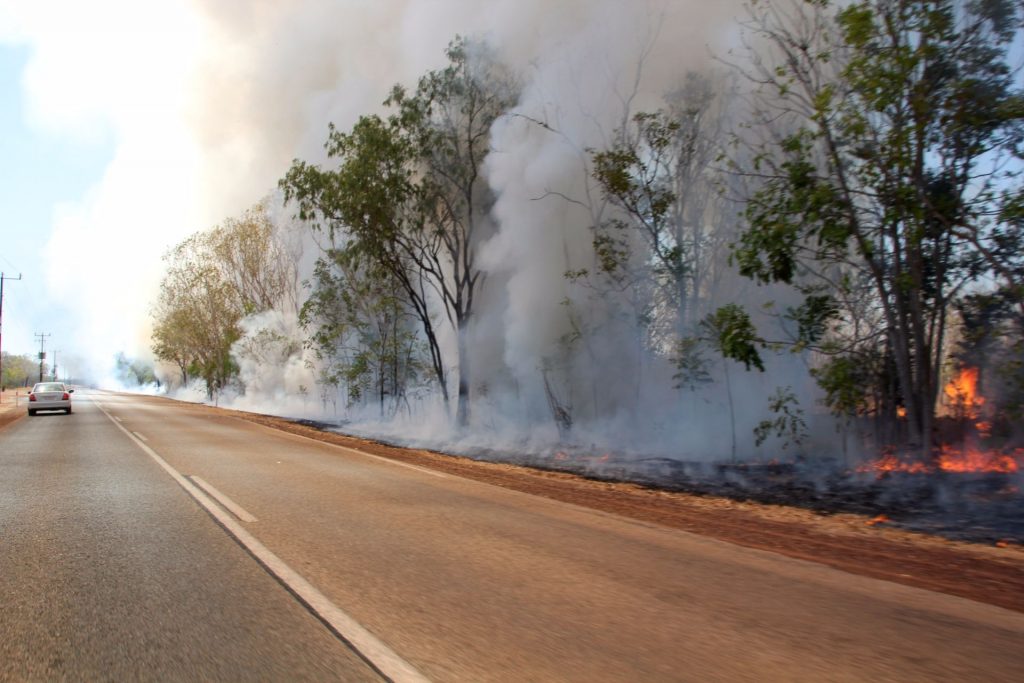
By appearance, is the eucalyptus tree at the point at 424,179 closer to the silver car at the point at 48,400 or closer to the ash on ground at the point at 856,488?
the ash on ground at the point at 856,488

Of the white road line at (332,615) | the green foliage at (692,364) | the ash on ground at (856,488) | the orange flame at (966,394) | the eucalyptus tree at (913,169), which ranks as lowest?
the ash on ground at (856,488)

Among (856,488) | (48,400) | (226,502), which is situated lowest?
(856,488)

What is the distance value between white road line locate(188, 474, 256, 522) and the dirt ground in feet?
13.2

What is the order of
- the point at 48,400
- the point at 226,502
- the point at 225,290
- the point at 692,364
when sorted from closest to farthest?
1. the point at 226,502
2. the point at 692,364
3. the point at 48,400
4. the point at 225,290

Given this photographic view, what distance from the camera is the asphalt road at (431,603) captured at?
11.4 ft

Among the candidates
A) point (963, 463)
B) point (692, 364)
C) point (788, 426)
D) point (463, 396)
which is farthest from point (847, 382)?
point (463, 396)

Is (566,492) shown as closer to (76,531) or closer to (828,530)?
(828,530)

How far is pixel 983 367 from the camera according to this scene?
1341 cm

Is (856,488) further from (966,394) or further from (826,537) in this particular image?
(826,537)

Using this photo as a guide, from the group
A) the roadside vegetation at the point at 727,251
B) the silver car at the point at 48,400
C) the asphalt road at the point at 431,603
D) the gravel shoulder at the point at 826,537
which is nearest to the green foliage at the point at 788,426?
the roadside vegetation at the point at 727,251

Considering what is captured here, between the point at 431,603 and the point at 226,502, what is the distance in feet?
14.6

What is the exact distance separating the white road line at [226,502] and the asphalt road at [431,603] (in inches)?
2.3

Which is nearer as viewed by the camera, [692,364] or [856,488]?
[856,488]

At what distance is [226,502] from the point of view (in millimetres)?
8016
